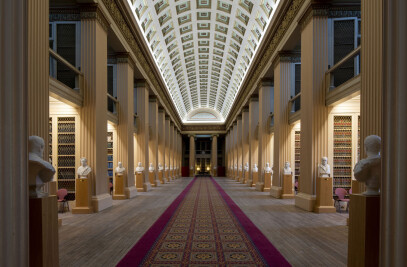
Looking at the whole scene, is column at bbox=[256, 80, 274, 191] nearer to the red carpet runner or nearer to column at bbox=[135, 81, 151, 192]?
column at bbox=[135, 81, 151, 192]

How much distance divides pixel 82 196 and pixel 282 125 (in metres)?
8.58

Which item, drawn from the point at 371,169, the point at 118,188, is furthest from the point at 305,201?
the point at 118,188

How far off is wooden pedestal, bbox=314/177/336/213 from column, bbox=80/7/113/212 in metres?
6.84

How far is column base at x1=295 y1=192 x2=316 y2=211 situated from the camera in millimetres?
8915

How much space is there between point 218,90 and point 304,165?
27.1m

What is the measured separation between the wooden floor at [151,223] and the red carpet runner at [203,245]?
0.76 feet

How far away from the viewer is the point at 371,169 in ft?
12.3

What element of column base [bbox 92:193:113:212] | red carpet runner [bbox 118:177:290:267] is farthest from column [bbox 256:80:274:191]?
column base [bbox 92:193:113:212]

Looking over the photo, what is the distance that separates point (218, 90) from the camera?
3591cm
